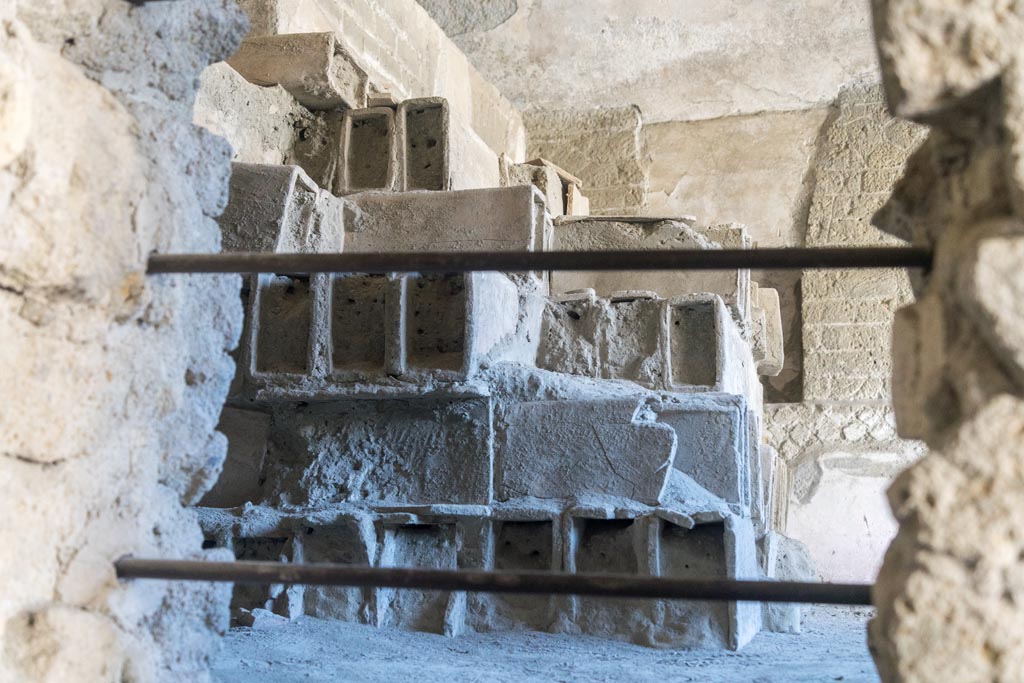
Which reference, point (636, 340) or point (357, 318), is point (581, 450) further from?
point (357, 318)

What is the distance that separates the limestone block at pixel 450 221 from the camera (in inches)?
147

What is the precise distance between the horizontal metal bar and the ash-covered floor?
3.31 feet

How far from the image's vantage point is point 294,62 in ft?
14.1

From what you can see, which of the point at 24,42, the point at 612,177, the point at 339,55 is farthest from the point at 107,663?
the point at 612,177

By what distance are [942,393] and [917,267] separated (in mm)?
168

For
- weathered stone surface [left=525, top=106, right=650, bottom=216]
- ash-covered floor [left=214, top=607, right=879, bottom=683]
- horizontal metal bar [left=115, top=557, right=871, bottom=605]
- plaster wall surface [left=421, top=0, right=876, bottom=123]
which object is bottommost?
ash-covered floor [left=214, top=607, right=879, bottom=683]

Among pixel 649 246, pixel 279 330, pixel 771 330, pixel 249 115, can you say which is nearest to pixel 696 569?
pixel 279 330

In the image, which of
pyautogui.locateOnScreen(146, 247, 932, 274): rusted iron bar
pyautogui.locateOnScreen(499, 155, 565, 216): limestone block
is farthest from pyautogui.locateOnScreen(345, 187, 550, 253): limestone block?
pyautogui.locateOnScreen(146, 247, 932, 274): rusted iron bar

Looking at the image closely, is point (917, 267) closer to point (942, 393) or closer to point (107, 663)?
point (942, 393)

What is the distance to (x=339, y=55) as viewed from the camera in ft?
14.4

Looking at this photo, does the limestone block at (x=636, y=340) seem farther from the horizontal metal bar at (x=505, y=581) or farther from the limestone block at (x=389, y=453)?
the horizontal metal bar at (x=505, y=581)

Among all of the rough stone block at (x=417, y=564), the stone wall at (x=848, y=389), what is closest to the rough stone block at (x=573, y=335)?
the rough stone block at (x=417, y=564)

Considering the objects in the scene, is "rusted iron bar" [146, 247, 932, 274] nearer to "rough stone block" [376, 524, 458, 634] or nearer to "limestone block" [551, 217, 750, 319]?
"rough stone block" [376, 524, 458, 634]

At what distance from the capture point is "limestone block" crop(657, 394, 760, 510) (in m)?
3.26
